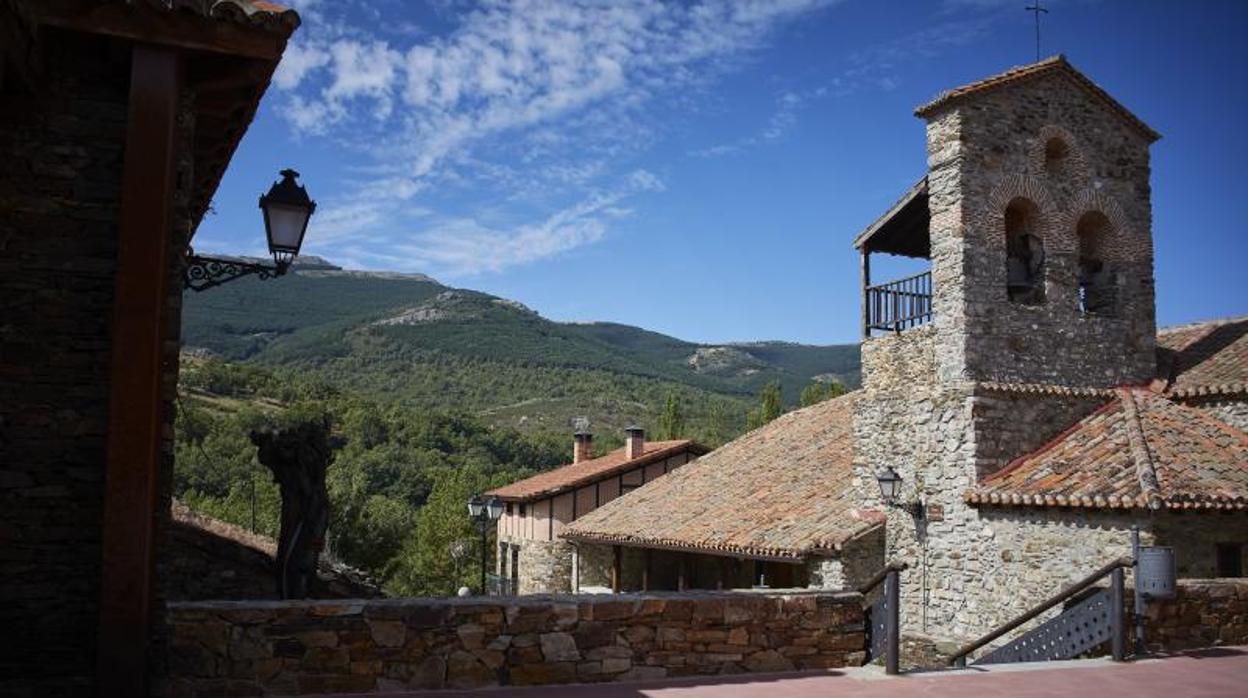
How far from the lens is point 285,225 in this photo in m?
7.02

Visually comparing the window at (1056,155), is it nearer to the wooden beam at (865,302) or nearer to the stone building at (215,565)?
the wooden beam at (865,302)

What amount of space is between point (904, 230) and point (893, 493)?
4.80m

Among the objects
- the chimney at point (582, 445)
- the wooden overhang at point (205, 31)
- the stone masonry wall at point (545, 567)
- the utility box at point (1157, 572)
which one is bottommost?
the stone masonry wall at point (545, 567)

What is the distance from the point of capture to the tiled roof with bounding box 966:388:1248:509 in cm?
1163

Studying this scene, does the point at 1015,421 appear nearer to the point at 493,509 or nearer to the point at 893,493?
the point at 893,493

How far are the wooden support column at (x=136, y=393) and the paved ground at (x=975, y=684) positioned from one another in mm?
1935

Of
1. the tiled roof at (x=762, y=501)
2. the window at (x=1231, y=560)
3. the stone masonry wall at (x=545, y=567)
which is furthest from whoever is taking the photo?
the stone masonry wall at (x=545, y=567)

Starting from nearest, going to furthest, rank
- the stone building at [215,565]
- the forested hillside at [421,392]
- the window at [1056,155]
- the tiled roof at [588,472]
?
1. the stone building at [215,565]
2. the window at [1056,155]
3. the tiled roof at [588,472]
4. the forested hillside at [421,392]

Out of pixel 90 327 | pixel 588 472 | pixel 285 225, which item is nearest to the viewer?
pixel 90 327

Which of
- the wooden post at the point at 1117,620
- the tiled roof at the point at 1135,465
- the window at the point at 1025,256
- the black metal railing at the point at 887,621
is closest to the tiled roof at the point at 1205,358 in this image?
the tiled roof at the point at 1135,465

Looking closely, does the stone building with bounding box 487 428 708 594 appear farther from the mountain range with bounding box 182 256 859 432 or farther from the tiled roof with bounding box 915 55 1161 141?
the mountain range with bounding box 182 256 859 432

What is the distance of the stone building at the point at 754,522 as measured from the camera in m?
15.4

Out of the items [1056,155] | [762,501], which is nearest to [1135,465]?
[1056,155]

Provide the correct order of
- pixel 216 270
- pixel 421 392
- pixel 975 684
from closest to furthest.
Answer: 1. pixel 216 270
2. pixel 975 684
3. pixel 421 392
